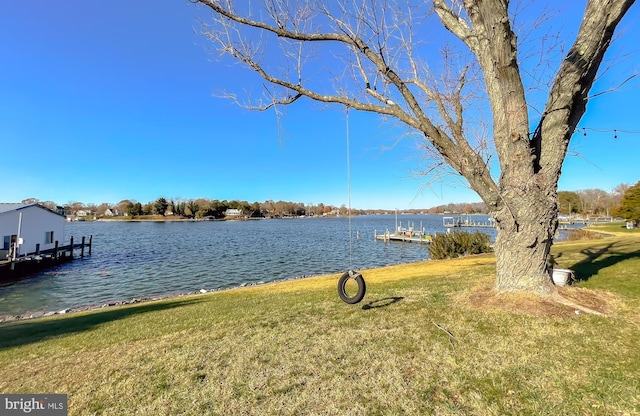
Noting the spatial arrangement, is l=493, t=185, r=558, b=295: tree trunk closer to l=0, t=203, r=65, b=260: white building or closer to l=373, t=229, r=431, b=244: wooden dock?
l=0, t=203, r=65, b=260: white building

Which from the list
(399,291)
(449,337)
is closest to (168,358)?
(449,337)

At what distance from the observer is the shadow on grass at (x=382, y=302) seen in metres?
5.76

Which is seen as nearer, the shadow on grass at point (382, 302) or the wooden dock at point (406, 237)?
the shadow on grass at point (382, 302)

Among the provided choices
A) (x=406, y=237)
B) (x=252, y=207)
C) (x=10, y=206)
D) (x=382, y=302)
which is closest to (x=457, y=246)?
(x=382, y=302)

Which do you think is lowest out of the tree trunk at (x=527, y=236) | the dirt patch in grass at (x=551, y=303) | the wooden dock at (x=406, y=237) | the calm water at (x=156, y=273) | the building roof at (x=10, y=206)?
the calm water at (x=156, y=273)

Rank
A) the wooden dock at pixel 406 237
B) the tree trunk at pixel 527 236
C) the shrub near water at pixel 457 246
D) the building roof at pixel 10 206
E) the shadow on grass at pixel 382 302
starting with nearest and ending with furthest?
the tree trunk at pixel 527 236
the shadow on grass at pixel 382 302
the shrub near water at pixel 457 246
the building roof at pixel 10 206
the wooden dock at pixel 406 237

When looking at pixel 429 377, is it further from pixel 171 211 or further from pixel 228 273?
pixel 171 211

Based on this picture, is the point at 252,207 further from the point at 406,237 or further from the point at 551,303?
the point at 551,303

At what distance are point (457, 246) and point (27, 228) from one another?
3454 cm

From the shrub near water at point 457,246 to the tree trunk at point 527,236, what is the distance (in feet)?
56.3

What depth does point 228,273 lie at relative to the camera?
66.4 feet

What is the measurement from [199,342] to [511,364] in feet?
13.4

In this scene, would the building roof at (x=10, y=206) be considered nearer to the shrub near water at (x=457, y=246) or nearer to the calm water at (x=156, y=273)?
the calm water at (x=156, y=273)

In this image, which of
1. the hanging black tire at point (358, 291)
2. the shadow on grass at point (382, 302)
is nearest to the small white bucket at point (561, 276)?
the shadow on grass at point (382, 302)
